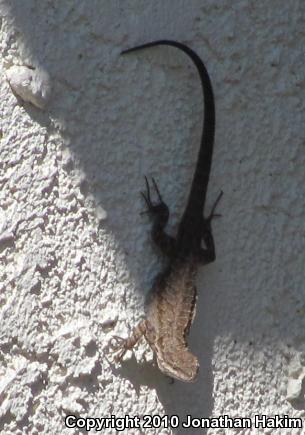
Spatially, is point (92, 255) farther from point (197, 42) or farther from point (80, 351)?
point (197, 42)

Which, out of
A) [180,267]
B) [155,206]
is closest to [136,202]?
[155,206]

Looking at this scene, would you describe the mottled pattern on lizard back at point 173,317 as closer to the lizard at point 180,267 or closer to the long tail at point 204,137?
the lizard at point 180,267

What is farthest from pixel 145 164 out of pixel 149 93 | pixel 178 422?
pixel 178 422

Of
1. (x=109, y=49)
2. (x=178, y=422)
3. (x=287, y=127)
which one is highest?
(x=109, y=49)

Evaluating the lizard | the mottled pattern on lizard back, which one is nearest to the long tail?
the lizard

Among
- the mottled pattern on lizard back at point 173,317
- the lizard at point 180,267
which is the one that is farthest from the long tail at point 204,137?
the mottled pattern on lizard back at point 173,317
